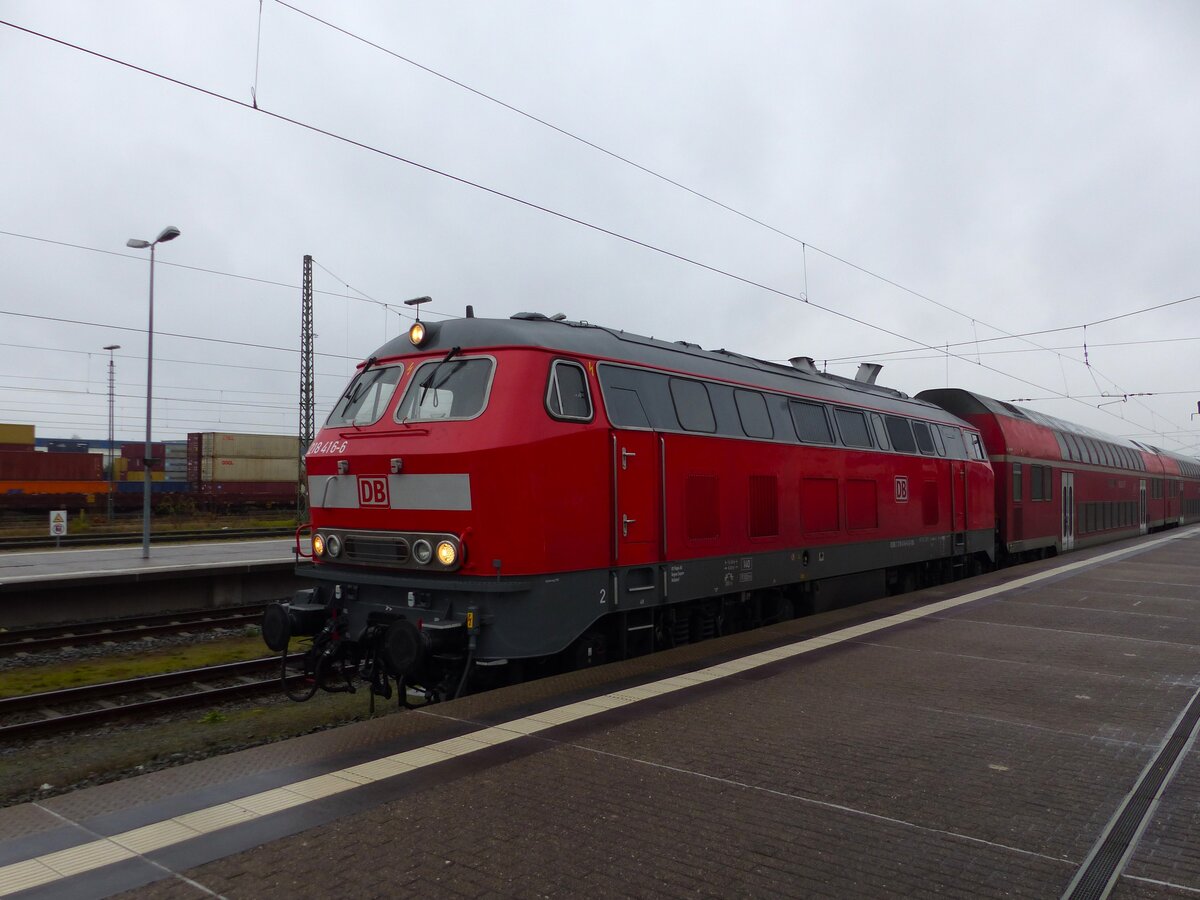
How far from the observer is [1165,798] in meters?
4.93

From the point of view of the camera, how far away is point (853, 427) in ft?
41.9

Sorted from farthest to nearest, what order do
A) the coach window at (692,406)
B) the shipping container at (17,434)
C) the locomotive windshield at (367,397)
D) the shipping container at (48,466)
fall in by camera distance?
the shipping container at (17,434) → the shipping container at (48,466) → the coach window at (692,406) → the locomotive windshield at (367,397)

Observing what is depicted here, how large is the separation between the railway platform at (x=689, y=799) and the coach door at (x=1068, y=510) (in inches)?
668

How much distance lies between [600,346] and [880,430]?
6935 millimetres

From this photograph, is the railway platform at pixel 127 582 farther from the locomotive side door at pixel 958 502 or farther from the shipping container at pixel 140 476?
the shipping container at pixel 140 476

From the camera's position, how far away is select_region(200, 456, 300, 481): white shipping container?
144 feet

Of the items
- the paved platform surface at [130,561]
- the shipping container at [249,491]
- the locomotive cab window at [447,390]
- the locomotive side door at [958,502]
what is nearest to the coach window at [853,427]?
the locomotive side door at [958,502]

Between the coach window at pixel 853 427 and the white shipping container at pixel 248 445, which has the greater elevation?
the white shipping container at pixel 248 445

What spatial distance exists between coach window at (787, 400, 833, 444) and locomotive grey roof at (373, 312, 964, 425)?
0.18 metres

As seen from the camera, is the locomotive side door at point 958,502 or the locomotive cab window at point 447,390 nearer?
the locomotive cab window at point 447,390

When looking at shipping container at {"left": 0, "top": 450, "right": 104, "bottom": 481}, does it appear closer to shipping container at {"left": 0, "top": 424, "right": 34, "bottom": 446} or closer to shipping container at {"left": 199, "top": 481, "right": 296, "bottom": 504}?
shipping container at {"left": 199, "top": 481, "right": 296, "bottom": 504}

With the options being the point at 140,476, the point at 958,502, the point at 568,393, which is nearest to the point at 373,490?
the point at 568,393

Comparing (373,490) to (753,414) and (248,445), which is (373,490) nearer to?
(753,414)

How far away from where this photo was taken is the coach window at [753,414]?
10.1 m
